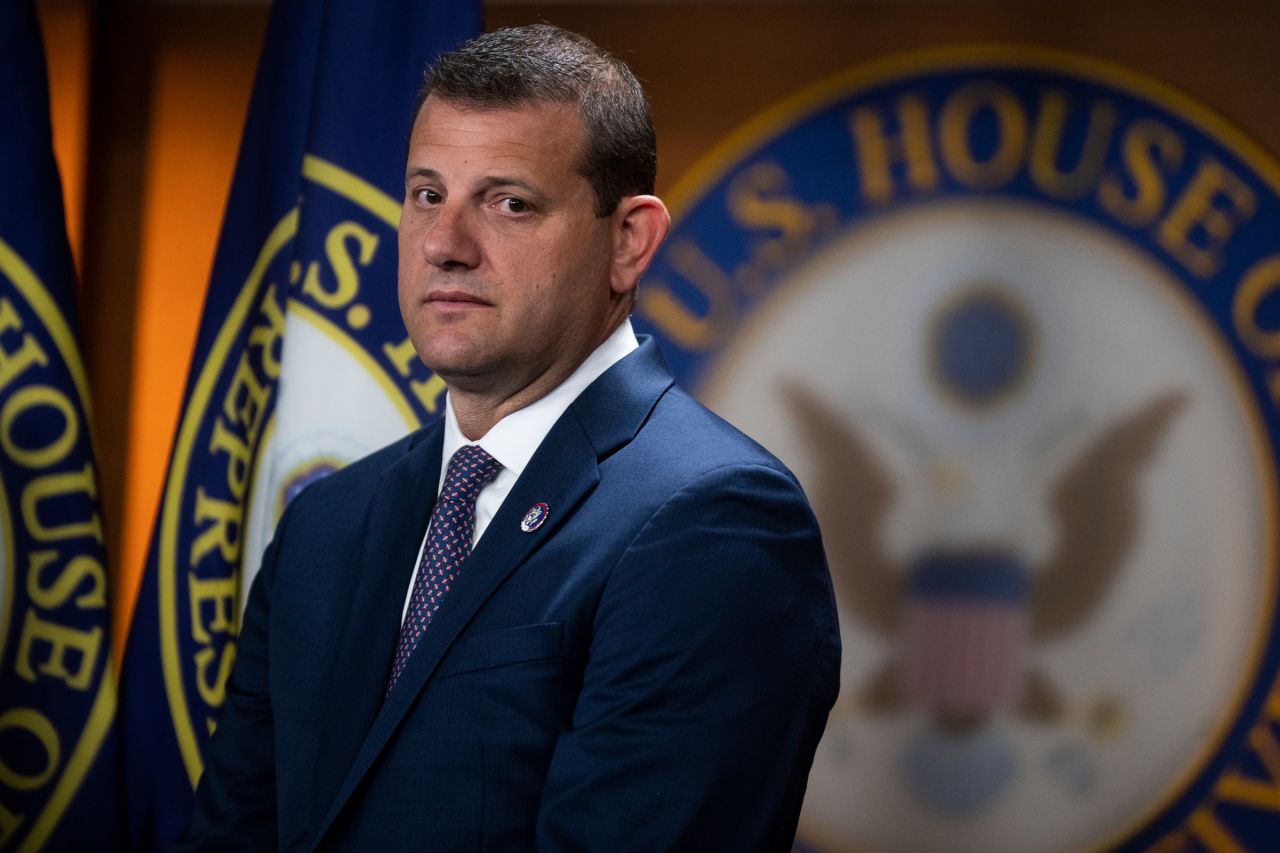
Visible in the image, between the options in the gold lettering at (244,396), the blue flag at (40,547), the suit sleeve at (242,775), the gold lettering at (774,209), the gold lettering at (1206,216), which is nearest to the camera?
the suit sleeve at (242,775)

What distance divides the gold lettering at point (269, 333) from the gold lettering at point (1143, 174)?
4.87 ft

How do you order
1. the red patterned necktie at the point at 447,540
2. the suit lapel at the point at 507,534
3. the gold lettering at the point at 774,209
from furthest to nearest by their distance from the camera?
the gold lettering at the point at 774,209
the red patterned necktie at the point at 447,540
the suit lapel at the point at 507,534

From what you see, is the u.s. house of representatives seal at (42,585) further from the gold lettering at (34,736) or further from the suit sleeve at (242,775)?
the suit sleeve at (242,775)

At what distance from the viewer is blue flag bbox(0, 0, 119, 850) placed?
2213mm

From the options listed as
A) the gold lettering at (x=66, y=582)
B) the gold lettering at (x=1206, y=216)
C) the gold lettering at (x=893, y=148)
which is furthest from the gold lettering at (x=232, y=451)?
the gold lettering at (x=1206, y=216)

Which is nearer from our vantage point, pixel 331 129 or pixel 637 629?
pixel 637 629

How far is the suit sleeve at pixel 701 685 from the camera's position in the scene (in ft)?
3.74

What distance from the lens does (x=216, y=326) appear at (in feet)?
7.65

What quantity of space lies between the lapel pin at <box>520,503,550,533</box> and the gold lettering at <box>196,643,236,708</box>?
1.09m

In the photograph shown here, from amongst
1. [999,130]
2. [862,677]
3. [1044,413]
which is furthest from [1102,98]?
[862,677]

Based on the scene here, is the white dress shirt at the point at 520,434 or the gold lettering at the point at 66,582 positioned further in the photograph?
the gold lettering at the point at 66,582

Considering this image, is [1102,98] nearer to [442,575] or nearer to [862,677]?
[862,677]

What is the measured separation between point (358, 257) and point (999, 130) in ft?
4.03

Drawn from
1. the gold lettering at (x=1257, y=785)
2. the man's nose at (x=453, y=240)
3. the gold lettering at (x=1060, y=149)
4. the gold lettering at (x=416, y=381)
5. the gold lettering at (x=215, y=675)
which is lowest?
the gold lettering at (x=1257, y=785)
